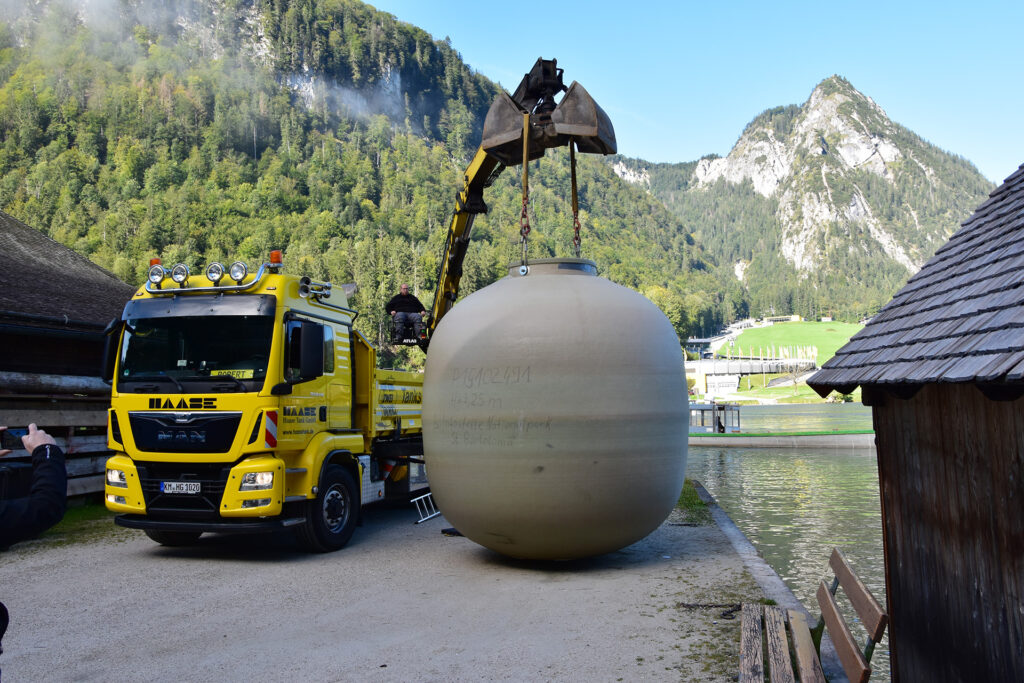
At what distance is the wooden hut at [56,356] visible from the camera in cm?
1336

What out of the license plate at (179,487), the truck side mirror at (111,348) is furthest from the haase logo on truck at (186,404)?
the truck side mirror at (111,348)

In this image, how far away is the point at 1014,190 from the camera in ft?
20.3

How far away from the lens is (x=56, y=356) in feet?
49.8

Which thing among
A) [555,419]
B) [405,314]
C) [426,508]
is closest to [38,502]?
[555,419]

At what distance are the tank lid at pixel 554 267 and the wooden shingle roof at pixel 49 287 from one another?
9538mm

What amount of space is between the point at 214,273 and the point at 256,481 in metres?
2.62

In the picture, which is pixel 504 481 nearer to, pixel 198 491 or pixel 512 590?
pixel 512 590

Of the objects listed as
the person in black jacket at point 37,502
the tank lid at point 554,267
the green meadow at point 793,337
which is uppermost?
the green meadow at point 793,337

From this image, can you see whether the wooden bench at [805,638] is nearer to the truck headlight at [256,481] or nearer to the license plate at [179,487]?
the truck headlight at [256,481]

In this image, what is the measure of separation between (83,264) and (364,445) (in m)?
12.2

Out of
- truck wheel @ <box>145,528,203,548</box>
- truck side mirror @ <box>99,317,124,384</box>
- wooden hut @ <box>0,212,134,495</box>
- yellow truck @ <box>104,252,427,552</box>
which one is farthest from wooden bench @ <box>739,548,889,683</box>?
wooden hut @ <box>0,212,134,495</box>

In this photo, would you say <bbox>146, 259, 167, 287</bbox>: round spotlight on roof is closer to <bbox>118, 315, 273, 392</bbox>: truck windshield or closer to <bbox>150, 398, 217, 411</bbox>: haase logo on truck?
<bbox>118, 315, 273, 392</bbox>: truck windshield

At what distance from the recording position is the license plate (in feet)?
29.8

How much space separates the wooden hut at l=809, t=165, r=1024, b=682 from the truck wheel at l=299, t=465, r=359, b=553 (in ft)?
20.5
